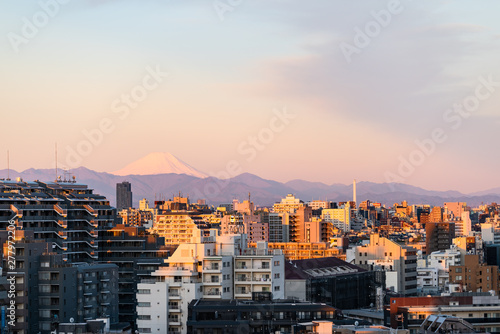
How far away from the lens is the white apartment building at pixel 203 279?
52375 millimetres

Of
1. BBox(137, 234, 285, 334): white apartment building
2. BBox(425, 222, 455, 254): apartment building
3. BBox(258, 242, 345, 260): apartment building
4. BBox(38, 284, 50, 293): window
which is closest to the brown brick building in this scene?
BBox(258, 242, 345, 260): apartment building

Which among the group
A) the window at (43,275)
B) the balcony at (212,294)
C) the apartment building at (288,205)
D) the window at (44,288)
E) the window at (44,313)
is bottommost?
the window at (44,313)

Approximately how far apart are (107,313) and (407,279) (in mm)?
33604

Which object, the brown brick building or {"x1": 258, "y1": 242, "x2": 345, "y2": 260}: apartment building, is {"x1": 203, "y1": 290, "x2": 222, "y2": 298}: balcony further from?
{"x1": 258, "y1": 242, "x2": 345, "y2": 260}: apartment building

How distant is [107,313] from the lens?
2231 inches

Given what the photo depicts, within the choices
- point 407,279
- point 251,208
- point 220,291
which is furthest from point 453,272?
point 251,208

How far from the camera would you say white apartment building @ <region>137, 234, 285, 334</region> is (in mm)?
52375

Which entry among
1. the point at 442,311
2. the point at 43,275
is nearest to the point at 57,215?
the point at 43,275

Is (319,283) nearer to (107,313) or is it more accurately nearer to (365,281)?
(365,281)

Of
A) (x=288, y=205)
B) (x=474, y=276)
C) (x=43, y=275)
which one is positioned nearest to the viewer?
(x=43, y=275)

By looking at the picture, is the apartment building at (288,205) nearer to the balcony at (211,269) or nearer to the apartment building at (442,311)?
the balcony at (211,269)

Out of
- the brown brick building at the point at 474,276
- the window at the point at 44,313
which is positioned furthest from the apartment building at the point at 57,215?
the brown brick building at the point at 474,276

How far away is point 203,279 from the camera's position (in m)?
55.6

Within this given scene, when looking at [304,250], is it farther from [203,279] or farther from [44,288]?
[44,288]
